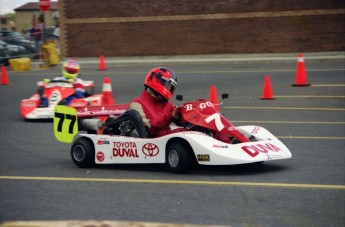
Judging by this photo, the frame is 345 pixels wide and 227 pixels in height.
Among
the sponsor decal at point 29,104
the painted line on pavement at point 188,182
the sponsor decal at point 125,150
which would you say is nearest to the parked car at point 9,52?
the sponsor decal at point 29,104

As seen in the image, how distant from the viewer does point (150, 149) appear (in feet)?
32.1

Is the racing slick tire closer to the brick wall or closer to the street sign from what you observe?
the street sign

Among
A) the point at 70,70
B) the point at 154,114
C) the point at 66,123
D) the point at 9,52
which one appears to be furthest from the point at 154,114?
the point at 9,52

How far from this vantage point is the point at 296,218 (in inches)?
289

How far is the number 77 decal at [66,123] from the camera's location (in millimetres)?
10695

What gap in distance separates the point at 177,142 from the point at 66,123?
2054 millimetres

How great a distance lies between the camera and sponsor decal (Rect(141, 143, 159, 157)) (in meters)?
9.73

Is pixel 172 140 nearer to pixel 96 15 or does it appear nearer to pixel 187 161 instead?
pixel 187 161

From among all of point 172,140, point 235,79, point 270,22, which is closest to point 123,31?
point 270,22

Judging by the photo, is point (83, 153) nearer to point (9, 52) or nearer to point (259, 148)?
point (259, 148)

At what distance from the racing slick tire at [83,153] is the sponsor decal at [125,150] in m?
0.40

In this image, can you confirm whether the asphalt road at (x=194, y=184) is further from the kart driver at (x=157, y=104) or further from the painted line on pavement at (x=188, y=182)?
the kart driver at (x=157, y=104)

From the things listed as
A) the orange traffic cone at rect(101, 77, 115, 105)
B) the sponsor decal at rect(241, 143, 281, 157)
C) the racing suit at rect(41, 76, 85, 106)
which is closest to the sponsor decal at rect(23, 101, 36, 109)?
the racing suit at rect(41, 76, 85, 106)

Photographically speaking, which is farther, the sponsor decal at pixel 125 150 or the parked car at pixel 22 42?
the parked car at pixel 22 42
